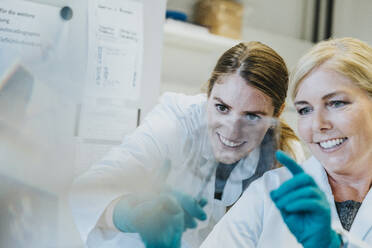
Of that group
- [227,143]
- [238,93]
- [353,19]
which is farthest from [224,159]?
[353,19]

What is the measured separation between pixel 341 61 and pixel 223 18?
0.40 metres

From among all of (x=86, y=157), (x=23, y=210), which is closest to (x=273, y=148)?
(x=86, y=157)

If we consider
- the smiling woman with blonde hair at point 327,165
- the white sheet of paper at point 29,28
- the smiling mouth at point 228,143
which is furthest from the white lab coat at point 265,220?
the white sheet of paper at point 29,28

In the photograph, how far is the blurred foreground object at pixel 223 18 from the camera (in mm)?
1062

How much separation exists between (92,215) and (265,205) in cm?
38

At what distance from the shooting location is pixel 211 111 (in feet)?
2.69

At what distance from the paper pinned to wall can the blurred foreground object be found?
288 mm

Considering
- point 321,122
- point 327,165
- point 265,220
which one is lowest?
point 265,220

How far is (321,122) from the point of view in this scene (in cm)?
81

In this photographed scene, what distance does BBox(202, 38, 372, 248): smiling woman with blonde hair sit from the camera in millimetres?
802

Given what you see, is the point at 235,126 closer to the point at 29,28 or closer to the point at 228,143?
the point at 228,143

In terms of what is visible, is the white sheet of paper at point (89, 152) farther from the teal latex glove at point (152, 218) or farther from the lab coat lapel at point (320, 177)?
the lab coat lapel at point (320, 177)

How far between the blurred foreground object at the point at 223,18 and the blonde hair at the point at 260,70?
0.20 m

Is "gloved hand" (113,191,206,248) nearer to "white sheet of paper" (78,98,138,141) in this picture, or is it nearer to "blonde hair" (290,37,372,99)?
"white sheet of paper" (78,98,138,141)
